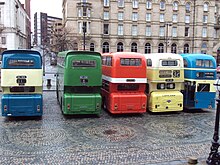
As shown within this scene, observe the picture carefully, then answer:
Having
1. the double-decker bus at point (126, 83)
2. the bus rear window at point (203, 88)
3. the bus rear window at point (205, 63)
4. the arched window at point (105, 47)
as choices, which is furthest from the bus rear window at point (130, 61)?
the arched window at point (105, 47)

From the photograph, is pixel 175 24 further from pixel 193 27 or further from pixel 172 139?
pixel 172 139

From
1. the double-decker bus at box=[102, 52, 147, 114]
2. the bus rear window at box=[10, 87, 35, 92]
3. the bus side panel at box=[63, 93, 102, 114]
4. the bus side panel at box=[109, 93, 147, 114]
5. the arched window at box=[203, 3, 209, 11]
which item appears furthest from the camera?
the arched window at box=[203, 3, 209, 11]

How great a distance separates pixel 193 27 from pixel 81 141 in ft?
219

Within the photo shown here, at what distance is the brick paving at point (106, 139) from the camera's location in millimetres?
8102

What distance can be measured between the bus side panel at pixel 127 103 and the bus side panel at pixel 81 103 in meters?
0.87

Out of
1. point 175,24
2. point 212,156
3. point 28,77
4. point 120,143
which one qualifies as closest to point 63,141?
point 120,143

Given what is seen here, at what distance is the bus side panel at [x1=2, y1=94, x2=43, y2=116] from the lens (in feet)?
39.2

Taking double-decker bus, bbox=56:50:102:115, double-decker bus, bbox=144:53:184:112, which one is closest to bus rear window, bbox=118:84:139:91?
double-decker bus, bbox=144:53:184:112

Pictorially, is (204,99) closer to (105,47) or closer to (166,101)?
(166,101)

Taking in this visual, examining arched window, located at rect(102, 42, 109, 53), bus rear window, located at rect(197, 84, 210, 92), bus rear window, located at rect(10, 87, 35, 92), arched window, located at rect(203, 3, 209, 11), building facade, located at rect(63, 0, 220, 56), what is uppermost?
arched window, located at rect(203, 3, 209, 11)

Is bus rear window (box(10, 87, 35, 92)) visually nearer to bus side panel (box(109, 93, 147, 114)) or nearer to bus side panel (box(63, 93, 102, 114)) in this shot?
bus side panel (box(63, 93, 102, 114))

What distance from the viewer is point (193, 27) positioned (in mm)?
69688

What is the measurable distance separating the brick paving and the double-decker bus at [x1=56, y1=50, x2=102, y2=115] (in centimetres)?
67

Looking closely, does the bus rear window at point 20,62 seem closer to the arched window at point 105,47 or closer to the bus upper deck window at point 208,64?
the bus upper deck window at point 208,64
